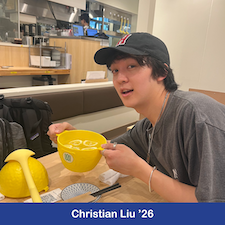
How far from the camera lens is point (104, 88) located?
2.96 meters

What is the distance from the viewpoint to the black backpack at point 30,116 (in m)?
1.72

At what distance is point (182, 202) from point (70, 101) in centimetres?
191

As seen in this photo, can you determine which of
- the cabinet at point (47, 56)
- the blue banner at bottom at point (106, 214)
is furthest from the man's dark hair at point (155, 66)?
the cabinet at point (47, 56)

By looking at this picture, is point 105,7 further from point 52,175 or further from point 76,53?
point 52,175

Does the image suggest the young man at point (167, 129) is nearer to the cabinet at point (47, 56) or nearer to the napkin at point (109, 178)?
the napkin at point (109, 178)

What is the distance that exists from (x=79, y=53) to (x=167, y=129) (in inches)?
149

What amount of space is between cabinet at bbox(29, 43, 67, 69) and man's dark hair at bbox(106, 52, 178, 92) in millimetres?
3482

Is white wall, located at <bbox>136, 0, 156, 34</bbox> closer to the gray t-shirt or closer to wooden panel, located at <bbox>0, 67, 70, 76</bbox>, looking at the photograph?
wooden panel, located at <bbox>0, 67, 70, 76</bbox>

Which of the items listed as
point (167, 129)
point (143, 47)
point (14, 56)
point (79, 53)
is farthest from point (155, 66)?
point (14, 56)

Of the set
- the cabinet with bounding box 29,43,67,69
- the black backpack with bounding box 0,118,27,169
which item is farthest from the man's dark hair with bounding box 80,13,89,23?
the black backpack with bounding box 0,118,27,169

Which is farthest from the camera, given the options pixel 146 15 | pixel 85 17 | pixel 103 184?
pixel 85 17

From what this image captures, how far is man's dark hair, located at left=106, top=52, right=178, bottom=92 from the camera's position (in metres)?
0.87

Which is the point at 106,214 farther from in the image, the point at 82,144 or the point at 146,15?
the point at 146,15

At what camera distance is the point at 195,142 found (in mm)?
718
